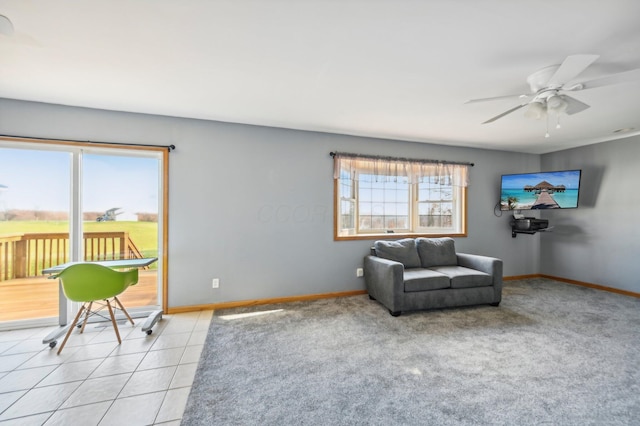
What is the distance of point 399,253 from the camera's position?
11.9ft

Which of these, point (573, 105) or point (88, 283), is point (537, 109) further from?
point (88, 283)

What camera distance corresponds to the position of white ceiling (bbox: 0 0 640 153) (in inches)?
59.6

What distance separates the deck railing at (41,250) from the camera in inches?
109

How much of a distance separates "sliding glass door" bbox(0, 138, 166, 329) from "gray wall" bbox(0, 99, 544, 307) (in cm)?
21

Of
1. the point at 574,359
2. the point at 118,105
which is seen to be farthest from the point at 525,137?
the point at 118,105

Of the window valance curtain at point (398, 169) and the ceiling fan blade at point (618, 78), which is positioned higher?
the ceiling fan blade at point (618, 78)

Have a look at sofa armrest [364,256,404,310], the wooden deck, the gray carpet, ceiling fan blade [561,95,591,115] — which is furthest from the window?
the wooden deck

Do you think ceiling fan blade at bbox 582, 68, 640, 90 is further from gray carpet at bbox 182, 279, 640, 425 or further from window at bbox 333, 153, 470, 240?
window at bbox 333, 153, 470, 240

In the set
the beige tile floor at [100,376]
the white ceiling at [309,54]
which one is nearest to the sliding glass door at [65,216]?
the beige tile floor at [100,376]

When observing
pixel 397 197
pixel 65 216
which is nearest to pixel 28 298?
pixel 65 216

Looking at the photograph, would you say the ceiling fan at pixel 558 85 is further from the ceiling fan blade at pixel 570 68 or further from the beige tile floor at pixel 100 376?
the beige tile floor at pixel 100 376

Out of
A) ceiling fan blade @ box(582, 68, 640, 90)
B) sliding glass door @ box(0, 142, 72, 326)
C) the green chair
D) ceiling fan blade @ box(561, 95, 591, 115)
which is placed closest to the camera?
ceiling fan blade @ box(582, 68, 640, 90)

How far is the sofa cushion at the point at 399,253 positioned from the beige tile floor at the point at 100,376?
2401mm

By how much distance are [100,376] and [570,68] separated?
4.03m
